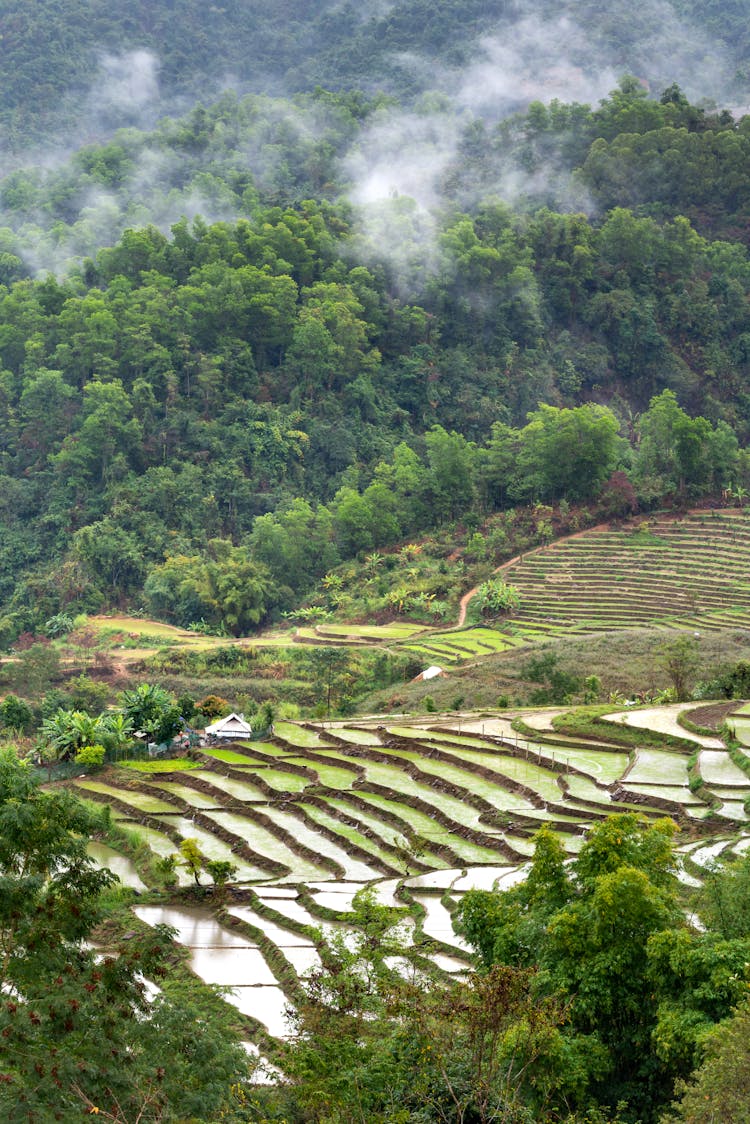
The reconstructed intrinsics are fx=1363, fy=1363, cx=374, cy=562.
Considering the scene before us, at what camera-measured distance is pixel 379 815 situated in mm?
22219

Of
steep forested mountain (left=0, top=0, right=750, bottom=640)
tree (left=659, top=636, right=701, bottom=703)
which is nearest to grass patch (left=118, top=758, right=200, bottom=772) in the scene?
tree (left=659, top=636, right=701, bottom=703)

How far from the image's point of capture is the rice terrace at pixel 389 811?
16875mm

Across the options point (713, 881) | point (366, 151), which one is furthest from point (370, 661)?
point (366, 151)

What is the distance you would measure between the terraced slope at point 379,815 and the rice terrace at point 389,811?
39 millimetres

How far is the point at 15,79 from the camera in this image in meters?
93.4

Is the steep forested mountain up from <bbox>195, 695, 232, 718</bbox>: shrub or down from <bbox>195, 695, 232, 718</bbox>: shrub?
up

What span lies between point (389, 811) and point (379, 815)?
7.1 inches

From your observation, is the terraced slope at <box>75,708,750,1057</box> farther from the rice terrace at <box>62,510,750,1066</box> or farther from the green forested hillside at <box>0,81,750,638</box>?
the green forested hillside at <box>0,81,750,638</box>

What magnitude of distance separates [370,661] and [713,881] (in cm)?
2797

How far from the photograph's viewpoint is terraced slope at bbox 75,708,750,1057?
1697cm

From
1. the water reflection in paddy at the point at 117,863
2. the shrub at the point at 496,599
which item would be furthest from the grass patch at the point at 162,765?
the shrub at the point at 496,599

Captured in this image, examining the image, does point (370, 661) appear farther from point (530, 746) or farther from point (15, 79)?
point (15, 79)

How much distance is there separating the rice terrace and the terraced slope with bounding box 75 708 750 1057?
39 millimetres

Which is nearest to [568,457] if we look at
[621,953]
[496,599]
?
[496,599]
